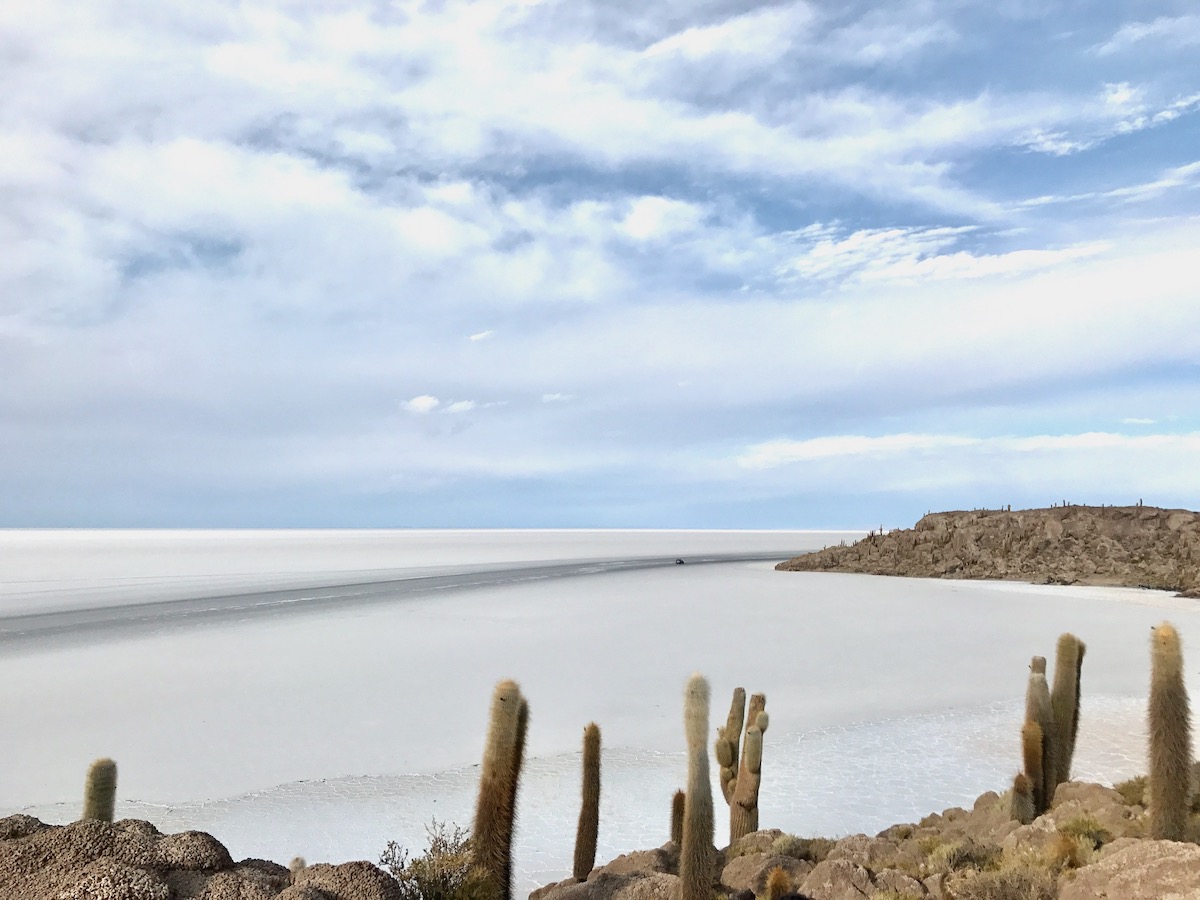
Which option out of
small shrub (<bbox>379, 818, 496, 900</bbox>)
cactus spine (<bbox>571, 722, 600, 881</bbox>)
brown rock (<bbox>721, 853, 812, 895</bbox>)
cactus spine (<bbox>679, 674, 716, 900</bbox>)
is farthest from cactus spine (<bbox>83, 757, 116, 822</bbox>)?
brown rock (<bbox>721, 853, 812, 895</bbox>)

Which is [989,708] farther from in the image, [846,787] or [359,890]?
[359,890]

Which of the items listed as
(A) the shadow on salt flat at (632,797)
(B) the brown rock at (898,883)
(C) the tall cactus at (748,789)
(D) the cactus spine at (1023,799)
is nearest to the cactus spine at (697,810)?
(B) the brown rock at (898,883)

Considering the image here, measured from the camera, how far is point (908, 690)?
17109 mm

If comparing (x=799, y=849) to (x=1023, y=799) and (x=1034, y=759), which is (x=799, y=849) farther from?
(x=1034, y=759)

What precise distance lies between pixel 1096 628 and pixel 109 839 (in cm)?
2661

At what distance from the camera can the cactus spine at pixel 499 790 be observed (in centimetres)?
616

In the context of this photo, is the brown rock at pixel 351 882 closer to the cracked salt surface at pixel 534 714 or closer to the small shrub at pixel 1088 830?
the cracked salt surface at pixel 534 714

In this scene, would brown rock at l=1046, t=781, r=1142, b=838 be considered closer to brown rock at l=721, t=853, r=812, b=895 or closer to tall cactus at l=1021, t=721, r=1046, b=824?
tall cactus at l=1021, t=721, r=1046, b=824

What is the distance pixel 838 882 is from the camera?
5.96 metres

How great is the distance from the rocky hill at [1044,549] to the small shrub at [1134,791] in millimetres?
32035

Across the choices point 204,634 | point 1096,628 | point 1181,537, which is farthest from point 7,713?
point 1181,537

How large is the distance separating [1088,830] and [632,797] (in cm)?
528

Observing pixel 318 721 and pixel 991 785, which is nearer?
pixel 991 785

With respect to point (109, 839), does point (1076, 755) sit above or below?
below
